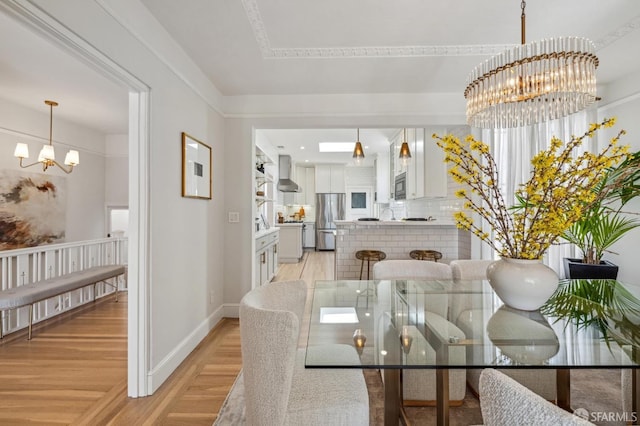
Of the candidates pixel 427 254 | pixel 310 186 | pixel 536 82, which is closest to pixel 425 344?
pixel 536 82

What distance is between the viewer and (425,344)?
1.22 m

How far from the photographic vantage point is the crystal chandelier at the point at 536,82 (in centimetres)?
150

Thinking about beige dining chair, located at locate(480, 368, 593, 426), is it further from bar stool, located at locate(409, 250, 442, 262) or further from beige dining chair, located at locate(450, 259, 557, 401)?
bar stool, located at locate(409, 250, 442, 262)

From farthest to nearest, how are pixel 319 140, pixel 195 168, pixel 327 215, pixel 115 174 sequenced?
pixel 327 215, pixel 319 140, pixel 115 174, pixel 195 168

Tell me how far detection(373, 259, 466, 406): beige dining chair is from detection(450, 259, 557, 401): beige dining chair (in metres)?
0.06

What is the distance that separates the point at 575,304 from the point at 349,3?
2.22m

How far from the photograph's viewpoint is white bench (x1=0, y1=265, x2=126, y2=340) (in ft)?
9.42

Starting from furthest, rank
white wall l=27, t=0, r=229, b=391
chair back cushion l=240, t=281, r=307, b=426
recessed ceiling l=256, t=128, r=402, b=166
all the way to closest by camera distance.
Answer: recessed ceiling l=256, t=128, r=402, b=166
white wall l=27, t=0, r=229, b=391
chair back cushion l=240, t=281, r=307, b=426

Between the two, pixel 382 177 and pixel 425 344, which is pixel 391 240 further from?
pixel 382 177

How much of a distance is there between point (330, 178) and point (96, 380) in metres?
7.52

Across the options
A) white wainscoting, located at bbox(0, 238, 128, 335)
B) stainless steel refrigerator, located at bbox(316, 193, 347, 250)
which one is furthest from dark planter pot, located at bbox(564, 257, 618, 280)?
stainless steel refrigerator, located at bbox(316, 193, 347, 250)

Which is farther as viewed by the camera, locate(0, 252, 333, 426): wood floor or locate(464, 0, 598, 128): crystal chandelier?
locate(0, 252, 333, 426): wood floor

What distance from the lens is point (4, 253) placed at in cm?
317

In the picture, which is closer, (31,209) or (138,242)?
(138,242)
